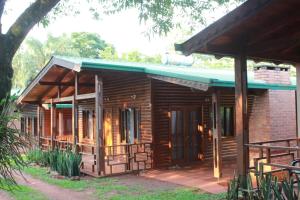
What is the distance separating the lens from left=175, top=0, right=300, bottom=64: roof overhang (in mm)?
5801

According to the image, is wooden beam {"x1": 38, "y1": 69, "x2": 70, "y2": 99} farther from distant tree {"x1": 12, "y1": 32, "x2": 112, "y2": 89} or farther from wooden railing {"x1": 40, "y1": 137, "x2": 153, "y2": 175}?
distant tree {"x1": 12, "y1": 32, "x2": 112, "y2": 89}

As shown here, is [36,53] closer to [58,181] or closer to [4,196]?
[58,181]

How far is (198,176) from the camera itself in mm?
11156

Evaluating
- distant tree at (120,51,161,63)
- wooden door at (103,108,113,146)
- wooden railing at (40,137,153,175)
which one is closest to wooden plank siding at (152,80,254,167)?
wooden railing at (40,137,153,175)

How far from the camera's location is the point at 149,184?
1023 centimetres

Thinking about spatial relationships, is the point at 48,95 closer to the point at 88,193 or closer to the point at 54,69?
the point at 54,69

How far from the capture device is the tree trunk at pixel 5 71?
4875mm

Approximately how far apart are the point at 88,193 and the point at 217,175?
348 cm

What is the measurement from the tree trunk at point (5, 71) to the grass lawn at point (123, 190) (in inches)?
176

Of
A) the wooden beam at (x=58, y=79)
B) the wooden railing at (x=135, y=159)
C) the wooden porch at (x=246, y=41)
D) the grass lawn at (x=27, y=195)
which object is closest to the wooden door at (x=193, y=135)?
the wooden railing at (x=135, y=159)

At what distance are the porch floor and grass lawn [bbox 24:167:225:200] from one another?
612 millimetres

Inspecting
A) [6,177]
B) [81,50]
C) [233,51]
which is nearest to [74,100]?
[233,51]

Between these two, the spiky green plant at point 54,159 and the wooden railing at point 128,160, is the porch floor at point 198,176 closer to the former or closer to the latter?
the wooden railing at point 128,160

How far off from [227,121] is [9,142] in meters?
11.6
